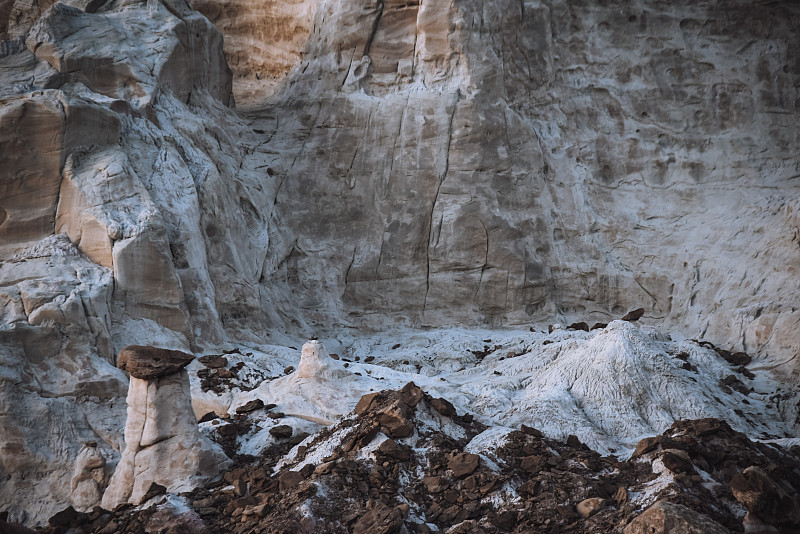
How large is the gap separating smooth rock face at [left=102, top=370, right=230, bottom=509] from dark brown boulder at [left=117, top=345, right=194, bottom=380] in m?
0.09

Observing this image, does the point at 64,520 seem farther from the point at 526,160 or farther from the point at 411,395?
the point at 526,160

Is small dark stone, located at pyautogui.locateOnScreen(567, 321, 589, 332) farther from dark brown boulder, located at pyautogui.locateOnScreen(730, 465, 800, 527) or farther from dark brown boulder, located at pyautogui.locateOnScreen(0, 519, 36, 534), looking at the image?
dark brown boulder, located at pyautogui.locateOnScreen(0, 519, 36, 534)

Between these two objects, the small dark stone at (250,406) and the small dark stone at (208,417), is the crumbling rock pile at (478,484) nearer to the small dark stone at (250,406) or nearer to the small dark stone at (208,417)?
the small dark stone at (250,406)

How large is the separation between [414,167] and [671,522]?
35.9ft

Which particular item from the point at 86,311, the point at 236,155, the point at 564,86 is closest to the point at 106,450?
the point at 86,311

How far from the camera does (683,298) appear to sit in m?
15.6

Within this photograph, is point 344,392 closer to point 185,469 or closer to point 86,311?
point 185,469

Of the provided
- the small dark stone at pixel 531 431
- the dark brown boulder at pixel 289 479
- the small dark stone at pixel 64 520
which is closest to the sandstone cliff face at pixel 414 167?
the small dark stone at pixel 64 520

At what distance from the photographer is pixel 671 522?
21.5 ft

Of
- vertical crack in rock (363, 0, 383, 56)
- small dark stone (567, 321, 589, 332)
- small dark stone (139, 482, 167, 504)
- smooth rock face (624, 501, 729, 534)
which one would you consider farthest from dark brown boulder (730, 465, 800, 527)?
vertical crack in rock (363, 0, 383, 56)

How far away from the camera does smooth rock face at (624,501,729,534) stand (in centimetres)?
651

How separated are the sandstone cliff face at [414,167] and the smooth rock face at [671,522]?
22.2 ft

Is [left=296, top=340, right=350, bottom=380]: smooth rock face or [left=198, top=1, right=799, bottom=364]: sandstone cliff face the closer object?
[left=296, top=340, right=350, bottom=380]: smooth rock face

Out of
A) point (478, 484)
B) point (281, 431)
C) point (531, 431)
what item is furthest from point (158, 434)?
point (531, 431)
